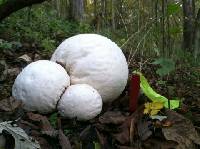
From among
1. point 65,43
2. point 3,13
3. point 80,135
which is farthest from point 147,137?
→ point 3,13

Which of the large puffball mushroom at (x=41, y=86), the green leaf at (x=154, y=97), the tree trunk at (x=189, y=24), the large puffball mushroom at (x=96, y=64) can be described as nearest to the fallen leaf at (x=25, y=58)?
the large puffball mushroom at (x=96, y=64)

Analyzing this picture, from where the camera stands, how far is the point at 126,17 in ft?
35.2

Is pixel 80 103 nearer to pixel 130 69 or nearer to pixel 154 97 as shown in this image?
pixel 154 97

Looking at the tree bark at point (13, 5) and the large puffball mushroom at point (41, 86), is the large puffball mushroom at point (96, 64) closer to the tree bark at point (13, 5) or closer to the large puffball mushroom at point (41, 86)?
the large puffball mushroom at point (41, 86)

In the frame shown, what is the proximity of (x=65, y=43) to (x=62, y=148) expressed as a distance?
116cm

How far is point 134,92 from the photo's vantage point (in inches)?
138

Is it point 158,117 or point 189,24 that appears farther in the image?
point 189,24

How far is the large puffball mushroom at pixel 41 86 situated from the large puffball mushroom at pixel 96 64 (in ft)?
0.54

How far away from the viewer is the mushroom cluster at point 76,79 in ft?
10.7

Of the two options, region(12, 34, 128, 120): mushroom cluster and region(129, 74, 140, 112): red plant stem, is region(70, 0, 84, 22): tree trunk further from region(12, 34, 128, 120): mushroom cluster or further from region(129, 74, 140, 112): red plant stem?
region(129, 74, 140, 112): red plant stem

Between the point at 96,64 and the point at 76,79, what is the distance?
0.72 ft

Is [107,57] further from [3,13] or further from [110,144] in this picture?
[3,13]

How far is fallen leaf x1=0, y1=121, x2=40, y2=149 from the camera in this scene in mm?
2701

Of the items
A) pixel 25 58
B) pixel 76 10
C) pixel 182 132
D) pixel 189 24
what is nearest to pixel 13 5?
pixel 25 58
